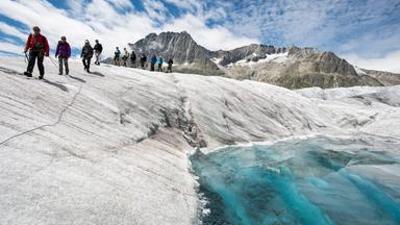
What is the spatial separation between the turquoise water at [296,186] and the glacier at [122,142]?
0.26m

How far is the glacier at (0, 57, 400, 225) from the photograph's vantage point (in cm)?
1103

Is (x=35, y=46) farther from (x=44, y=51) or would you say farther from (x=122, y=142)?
(x=122, y=142)

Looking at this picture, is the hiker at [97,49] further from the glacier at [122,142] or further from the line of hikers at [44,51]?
the glacier at [122,142]

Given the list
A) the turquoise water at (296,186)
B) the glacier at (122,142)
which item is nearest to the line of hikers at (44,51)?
the glacier at (122,142)

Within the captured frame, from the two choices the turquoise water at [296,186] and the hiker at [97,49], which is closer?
the turquoise water at [296,186]

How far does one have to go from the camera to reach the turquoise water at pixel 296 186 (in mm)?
16312

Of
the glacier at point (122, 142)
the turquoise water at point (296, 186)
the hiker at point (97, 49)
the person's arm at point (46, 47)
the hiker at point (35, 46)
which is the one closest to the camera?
the glacier at point (122, 142)

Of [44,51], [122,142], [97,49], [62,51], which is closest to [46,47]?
[44,51]

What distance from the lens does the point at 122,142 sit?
19391 mm

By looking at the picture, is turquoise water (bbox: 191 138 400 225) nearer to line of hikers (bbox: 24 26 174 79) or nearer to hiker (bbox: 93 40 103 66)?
line of hikers (bbox: 24 26 174 79)

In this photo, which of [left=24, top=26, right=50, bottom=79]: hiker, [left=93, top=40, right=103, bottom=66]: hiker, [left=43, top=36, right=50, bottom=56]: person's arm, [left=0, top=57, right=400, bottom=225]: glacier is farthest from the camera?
[left=93, top=40, right=103, bottom=66]: hiker

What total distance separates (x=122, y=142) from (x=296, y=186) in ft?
35.3

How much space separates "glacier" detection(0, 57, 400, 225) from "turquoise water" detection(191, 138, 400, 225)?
0.26 m

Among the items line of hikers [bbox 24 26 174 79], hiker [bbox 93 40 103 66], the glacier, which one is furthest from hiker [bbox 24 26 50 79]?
hiker [bbox 93 40 103 66]
